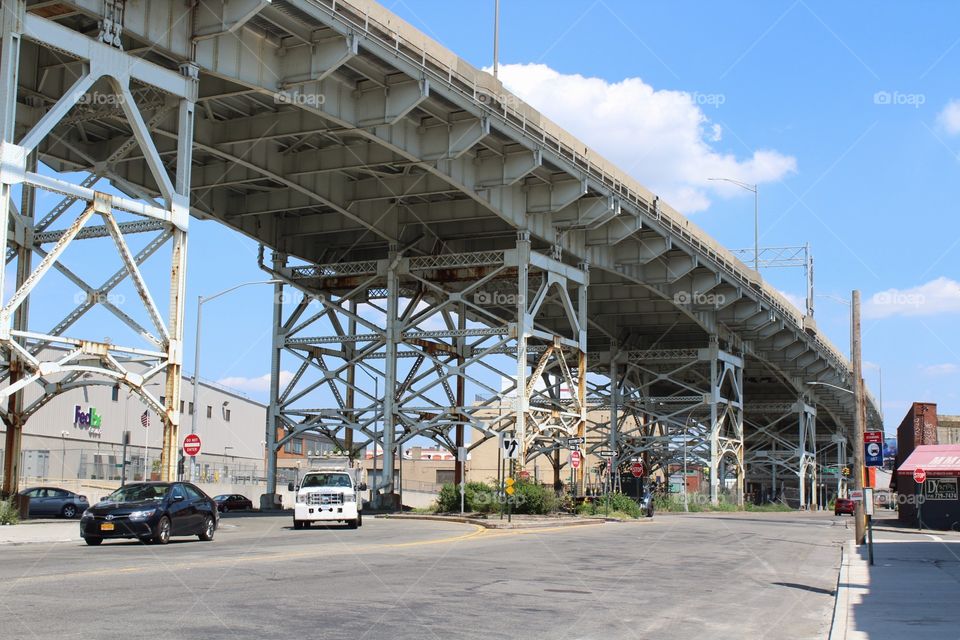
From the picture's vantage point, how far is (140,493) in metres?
23.6

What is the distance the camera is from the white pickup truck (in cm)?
3180

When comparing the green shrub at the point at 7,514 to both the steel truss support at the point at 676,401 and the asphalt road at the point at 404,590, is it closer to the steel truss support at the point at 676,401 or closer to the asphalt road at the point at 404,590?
the asphalt road at the point at 404,590

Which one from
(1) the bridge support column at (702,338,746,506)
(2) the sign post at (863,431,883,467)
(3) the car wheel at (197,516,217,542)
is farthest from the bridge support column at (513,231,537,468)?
(1) the bridge support column at (702,338,746,506)

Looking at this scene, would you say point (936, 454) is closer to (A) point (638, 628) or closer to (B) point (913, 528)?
(B) point (913, 528)

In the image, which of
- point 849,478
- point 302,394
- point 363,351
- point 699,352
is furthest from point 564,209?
point 849,478

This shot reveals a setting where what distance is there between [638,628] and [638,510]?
1494 inches

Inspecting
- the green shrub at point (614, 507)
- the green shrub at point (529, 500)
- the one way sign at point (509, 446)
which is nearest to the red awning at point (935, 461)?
the green shrub at point (614, 507)

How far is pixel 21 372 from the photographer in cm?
3066

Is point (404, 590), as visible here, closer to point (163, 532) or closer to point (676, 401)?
point (163, 532)

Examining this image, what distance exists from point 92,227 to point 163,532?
12031 millimetres

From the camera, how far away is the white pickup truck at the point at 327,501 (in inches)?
1252

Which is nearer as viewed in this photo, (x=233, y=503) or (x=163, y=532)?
(x=163, y=532)

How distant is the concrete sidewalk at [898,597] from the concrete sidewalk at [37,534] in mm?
15909

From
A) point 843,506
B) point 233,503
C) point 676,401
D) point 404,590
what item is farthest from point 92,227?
point 843,506
